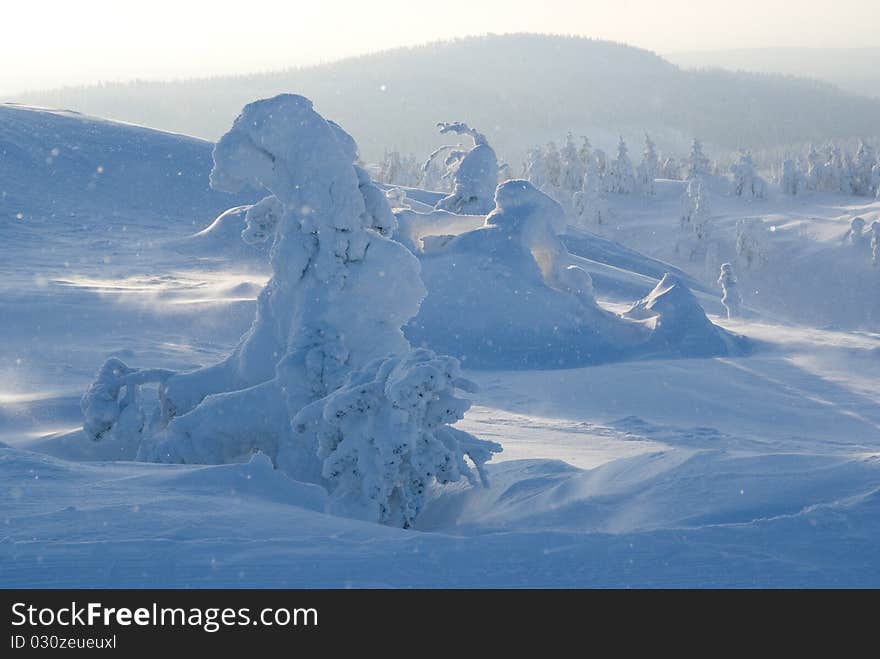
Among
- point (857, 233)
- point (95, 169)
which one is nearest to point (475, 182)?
point (95, 169)

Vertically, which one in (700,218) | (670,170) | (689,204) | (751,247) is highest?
(670,170)

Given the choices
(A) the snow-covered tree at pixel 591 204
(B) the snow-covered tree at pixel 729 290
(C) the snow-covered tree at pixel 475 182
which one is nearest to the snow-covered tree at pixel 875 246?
(A) the snow-covered tree at pixel 591 204

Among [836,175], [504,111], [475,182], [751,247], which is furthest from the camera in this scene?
[504,111]

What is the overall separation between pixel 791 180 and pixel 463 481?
207 ft

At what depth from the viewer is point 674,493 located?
5348 mm

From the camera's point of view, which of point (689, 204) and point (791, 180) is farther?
point (791, 180)

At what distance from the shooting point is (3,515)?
15.3ft

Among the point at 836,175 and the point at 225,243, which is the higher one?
the point at 836,175

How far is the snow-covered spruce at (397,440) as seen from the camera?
661 centimetres

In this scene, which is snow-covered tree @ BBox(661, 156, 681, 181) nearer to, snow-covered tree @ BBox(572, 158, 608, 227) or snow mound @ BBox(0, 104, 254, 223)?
snow-covered tree @ BBox(572, 158, 608, 227)

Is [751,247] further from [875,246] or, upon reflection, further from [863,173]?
[863,173]

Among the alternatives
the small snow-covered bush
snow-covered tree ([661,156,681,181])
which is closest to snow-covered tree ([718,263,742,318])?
the small snow-covered bush

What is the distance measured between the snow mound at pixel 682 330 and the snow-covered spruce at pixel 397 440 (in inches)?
474
